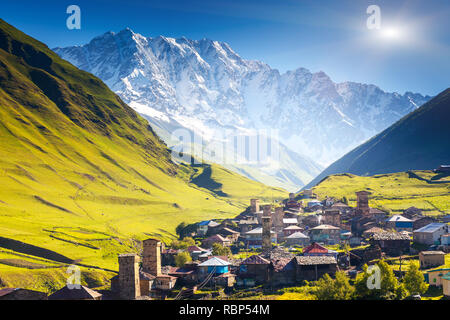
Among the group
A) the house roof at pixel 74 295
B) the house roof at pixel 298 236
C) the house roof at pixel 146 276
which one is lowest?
the house roof at pixel 74 295

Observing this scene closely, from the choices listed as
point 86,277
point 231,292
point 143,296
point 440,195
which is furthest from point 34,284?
point 440,195

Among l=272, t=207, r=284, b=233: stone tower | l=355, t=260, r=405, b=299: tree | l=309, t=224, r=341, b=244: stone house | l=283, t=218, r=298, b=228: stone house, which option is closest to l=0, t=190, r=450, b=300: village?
l=309, t=224, r=341, b=244: stone house

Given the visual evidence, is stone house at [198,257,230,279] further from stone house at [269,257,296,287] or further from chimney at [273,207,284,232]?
chimney at [273,207,284,232]

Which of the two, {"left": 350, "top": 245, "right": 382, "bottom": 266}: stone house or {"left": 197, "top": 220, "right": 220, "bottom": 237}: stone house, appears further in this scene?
{"left": 197, "top": 220, "right": 220, "bottom": 237}: stone house

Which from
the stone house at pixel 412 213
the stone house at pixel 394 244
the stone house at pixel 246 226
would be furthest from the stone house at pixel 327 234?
the stone house at pixel 246 226

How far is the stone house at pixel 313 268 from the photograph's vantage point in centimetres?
7931

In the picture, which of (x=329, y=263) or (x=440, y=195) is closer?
(x=329, y=263)

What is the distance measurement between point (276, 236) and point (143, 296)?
208ft

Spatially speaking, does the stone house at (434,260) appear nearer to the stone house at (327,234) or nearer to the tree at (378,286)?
the tree at (378,286)

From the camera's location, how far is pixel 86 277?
109m

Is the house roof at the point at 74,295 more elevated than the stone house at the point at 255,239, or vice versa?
the stone house at the point at 255,239

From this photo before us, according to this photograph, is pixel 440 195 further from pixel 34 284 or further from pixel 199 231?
pixel 34 284

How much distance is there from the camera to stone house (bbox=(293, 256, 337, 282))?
260 feet

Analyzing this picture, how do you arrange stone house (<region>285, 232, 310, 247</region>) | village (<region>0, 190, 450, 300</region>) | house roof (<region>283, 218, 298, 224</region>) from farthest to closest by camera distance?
house roof (<region>283, 218, 298, 224</region>), stone house (<region>285, 232, 310, 247</region>), village (<region>0, 190, 450, 300</region>)
